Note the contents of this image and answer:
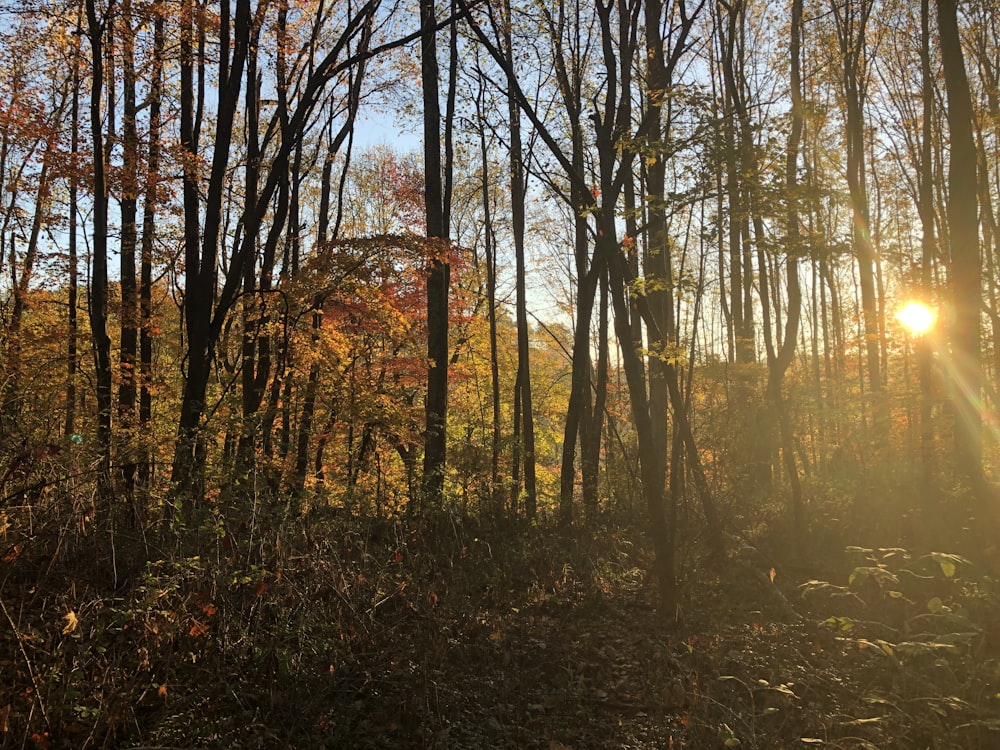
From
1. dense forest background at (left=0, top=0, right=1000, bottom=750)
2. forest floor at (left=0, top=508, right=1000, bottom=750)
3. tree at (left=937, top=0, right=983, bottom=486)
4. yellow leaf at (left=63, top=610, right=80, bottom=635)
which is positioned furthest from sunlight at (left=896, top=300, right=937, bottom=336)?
yellow leaf at (left=63, top=610, right=80, bottom=635)

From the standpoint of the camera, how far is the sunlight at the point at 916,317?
12609 mm

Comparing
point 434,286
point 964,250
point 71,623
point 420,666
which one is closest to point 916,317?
point 964,250

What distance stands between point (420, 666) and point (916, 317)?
1420 cm

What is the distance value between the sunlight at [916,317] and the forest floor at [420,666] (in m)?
8.19

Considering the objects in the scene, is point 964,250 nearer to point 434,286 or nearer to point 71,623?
point 434,286

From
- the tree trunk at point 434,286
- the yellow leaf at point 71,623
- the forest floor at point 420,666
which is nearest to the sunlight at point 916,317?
the forest floor at point 420,666

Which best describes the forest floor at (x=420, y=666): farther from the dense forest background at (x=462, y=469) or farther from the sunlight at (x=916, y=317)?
the sunlight at (x=916, y=317)

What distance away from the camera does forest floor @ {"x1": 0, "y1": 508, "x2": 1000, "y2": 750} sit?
3523mm

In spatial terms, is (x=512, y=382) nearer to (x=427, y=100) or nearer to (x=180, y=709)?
(x=427, y=100)

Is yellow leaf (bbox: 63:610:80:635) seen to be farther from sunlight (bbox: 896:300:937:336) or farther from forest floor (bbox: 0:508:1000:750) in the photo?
sunlight (bbox: 896:300:937:336)

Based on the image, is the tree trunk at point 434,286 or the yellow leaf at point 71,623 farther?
the tree trunk at point 434,286

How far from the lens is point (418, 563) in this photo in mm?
6527

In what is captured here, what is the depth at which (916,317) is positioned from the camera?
45.9 ft

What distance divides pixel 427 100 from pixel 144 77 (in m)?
5.00
